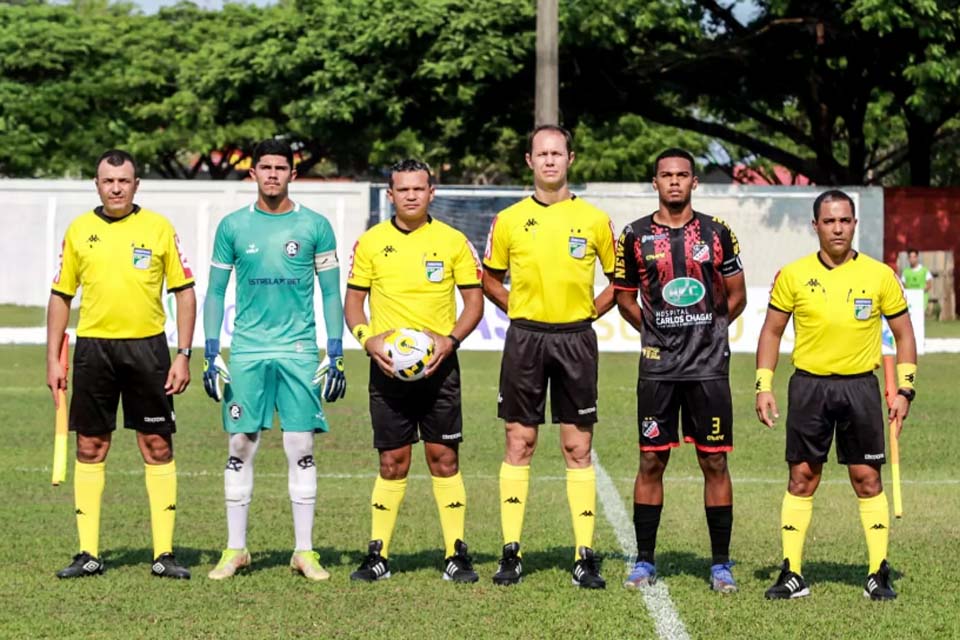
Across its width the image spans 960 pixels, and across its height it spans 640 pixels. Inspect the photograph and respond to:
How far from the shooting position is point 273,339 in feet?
28.4

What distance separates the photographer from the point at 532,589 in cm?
841

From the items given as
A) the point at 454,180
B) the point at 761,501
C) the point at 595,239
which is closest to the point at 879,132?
the point at 454,180

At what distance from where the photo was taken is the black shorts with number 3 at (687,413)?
842 cm

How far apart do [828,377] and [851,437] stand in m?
0.32

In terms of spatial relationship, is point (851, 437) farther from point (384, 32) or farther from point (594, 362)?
point (384, 32)

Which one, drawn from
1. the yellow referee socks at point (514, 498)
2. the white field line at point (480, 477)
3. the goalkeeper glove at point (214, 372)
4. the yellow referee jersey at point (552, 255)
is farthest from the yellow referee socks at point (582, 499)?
the white field line at point (480, 477)

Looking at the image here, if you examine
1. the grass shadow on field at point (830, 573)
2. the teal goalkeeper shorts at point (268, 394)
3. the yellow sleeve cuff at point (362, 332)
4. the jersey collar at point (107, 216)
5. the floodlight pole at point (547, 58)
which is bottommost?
the grass shadow on field at point (830, 573)

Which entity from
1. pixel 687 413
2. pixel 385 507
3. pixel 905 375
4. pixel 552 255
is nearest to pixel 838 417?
pixel 905 375

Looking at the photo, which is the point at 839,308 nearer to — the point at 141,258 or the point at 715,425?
the point at 715,425

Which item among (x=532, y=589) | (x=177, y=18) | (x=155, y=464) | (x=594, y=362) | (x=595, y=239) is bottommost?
(x=532, y=589)

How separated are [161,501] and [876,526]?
3757mm

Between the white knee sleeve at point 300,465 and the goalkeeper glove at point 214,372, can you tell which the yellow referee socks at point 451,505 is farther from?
the goalkeeper glove at point 214,372

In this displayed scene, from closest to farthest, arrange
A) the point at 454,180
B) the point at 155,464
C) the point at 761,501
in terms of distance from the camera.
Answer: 1. the point at 155,464
2. the point at 761,501
3. the point at 454,180

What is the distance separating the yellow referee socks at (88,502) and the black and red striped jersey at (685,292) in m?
2.99
